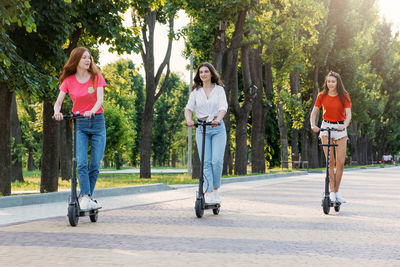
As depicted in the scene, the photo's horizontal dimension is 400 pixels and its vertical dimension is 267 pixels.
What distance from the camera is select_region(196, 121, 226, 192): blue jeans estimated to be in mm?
9156

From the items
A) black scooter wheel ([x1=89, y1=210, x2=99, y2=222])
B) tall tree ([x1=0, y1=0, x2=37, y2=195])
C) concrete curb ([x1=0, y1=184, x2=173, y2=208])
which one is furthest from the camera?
concrete curb ([x1=0, y1=184, x2=173, y2=208])

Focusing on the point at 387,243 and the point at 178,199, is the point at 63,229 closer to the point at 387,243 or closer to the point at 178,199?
the point at 387,243

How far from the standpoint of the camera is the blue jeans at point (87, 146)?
816 cm

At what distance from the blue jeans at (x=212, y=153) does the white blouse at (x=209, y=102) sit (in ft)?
0.67

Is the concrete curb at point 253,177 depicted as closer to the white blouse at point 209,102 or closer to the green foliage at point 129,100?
the green foliage at point 129,100

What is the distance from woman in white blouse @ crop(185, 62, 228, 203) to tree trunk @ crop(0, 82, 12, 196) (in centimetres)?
572

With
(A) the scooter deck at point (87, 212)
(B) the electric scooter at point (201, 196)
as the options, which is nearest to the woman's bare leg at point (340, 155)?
(B) the electric scooter at point (201, 196)

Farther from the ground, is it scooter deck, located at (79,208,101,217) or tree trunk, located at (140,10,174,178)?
tree trunk, located at (140,10,174,178)

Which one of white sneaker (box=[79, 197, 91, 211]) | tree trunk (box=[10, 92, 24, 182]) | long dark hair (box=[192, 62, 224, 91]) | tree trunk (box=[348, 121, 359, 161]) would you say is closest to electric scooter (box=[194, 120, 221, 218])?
long dark hair (box=[192, 62, 224, 91])

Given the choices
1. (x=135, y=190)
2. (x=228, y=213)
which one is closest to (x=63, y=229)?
(x=228, y=213)

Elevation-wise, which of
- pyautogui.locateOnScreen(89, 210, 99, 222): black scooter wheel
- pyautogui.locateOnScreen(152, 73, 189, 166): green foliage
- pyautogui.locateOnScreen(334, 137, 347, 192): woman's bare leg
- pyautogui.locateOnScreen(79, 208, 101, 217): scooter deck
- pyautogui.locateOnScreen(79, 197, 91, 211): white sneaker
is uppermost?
pyautogui.locateOnScreen(152, 73, 189, 166): green foliage

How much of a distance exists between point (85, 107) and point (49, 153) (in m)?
6.77

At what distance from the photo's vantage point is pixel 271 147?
47688mm

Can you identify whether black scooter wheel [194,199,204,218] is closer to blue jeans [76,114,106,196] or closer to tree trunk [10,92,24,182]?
blue jeans [76,114,106,196]
